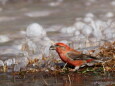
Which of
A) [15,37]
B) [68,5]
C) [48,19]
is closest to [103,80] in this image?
[15,37]

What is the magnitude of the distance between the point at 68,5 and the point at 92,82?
1125cm

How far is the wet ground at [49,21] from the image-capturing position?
613cm

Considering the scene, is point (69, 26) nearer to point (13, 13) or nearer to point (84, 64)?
point (13, 13)

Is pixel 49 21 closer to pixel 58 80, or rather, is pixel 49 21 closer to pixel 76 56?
pixel 76 56

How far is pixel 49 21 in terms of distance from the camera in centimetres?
1392

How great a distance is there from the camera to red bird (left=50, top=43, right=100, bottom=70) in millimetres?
6715

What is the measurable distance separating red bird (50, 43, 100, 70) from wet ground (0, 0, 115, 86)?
0.81ft

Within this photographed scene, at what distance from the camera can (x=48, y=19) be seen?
14344 mm

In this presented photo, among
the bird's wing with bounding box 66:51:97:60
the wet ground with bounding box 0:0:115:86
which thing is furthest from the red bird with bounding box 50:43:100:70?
the wet ground with bounding box 0:0:115:86

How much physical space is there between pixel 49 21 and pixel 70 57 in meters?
7.25

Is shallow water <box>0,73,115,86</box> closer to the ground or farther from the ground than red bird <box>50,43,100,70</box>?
closer to the ground

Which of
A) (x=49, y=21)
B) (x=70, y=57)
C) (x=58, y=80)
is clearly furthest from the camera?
(x=49, y=21)

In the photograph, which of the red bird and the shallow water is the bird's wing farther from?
the shallow water

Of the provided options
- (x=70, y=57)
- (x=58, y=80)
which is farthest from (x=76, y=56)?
(x=58, y=80)
